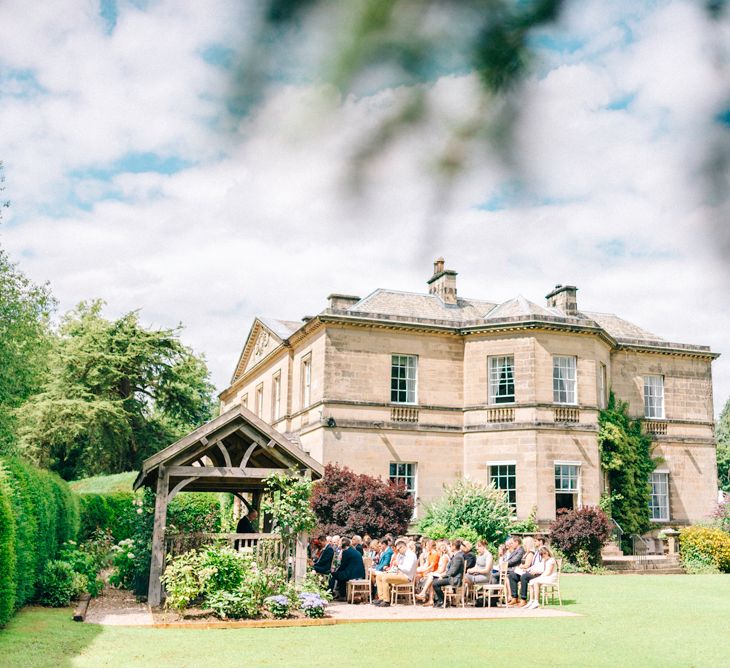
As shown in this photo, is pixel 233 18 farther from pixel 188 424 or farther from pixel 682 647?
pixel 188 424

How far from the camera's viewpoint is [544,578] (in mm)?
14805

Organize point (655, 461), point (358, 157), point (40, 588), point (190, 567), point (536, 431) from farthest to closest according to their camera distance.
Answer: point (655, 461) < point (536, 431) < point (40, 588) < point (190, 567) < point (358, 157)

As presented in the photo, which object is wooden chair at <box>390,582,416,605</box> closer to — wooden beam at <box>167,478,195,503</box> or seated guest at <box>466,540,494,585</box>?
seated guest at <box>466,540,494,585</box>

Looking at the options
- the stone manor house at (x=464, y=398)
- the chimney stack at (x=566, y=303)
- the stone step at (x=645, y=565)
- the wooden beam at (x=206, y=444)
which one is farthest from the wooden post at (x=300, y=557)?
the chimney stack at (x=566, y=303)

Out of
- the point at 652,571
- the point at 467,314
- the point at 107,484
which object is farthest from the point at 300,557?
the point at 107,484

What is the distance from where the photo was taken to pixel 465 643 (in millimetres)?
10453

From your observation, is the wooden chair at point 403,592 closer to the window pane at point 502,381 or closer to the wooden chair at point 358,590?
the wooden chair at point 358,590

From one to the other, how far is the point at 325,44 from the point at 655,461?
30.4 m

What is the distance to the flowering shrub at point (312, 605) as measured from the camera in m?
12.4

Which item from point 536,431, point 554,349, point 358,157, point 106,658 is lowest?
point 106,658

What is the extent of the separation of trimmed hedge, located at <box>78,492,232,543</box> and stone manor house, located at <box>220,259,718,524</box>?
534 centimetres

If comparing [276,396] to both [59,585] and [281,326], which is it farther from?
[59,585]

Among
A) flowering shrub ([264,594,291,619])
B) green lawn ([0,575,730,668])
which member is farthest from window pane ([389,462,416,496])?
flowering shrub ([264,594,291,619])

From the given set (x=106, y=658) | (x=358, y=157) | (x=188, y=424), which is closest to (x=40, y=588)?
(x=106, y=658)
